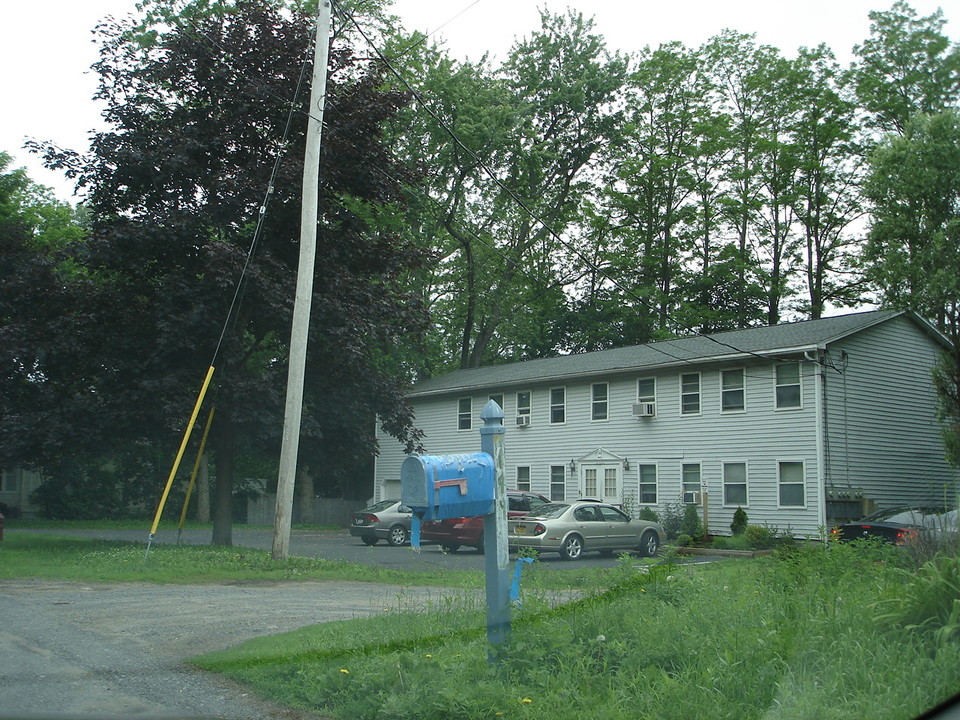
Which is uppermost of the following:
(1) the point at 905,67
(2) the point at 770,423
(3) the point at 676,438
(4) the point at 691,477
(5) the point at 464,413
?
(1) the point at 905,67

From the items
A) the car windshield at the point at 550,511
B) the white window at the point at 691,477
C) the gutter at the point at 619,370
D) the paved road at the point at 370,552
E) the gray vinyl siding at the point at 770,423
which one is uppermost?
the gutter at the point at 619,370

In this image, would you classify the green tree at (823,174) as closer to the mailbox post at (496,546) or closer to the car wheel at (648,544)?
the car wheel at (648,544)

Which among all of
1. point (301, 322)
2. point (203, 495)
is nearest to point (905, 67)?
point (301, 322)

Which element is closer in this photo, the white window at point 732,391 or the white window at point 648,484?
the white window at point 732,391

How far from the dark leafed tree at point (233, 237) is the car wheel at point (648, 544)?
629 centimetres

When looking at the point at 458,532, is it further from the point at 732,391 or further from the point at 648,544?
the point at 732,391

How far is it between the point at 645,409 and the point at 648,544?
23.7ft

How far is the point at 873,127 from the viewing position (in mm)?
39906

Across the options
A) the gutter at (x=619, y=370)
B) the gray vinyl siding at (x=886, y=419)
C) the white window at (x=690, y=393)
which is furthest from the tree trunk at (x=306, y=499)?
the gray vinyl siding at (x=886, y=419)

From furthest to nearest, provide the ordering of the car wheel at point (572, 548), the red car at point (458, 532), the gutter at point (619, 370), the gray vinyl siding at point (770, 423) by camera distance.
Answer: the gutter at point (619, 370) → the gray vinyl siding at point (770, 423) → the red car at point (458, 532) → the car wheel at point (572, 548)

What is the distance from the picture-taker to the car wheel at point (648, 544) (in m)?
22.3

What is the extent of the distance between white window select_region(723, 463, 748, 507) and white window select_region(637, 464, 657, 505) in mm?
2488

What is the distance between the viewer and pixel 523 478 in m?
33.2

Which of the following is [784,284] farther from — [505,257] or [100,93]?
[100,93]
